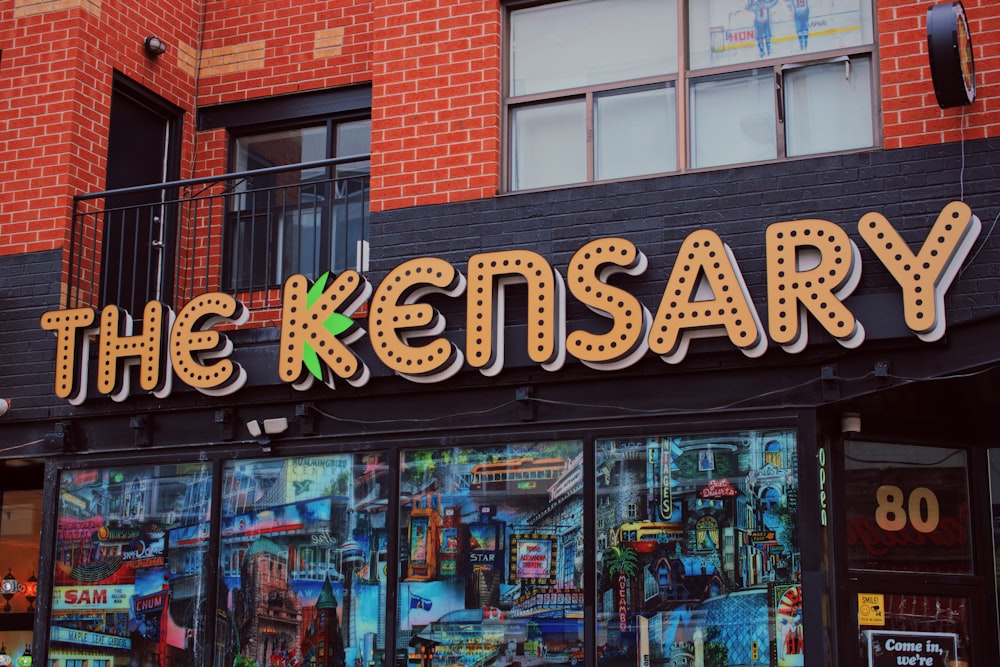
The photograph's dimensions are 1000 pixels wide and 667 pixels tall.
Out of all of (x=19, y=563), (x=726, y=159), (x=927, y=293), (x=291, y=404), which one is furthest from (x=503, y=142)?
(x=19, y=563)

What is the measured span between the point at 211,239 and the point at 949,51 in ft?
21.0

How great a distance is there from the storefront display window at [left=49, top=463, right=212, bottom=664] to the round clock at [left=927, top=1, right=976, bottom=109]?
572cm

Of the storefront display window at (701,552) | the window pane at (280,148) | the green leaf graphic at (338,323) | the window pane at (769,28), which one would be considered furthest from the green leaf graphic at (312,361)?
the window pane at (769,28)

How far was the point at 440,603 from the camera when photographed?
8.60 metres

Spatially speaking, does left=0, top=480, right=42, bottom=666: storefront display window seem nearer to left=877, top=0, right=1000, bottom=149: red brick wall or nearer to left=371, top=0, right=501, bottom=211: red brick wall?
left=371, top=0, right=501, bottom=211: red brick wall

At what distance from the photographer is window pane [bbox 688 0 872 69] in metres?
8.51

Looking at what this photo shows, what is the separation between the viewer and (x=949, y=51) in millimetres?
7379

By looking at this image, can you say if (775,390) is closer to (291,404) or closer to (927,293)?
(927,293)

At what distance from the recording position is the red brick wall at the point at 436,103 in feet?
30.1

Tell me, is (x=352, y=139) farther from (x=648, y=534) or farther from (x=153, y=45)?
(x=648, y=534)

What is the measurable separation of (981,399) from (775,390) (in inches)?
56.5

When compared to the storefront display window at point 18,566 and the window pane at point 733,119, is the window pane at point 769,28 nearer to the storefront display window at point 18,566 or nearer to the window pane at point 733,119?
the window pane at point 733,119

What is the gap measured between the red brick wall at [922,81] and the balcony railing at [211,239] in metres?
4.21

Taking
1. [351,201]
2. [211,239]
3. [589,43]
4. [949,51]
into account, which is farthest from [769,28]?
[211,239]
